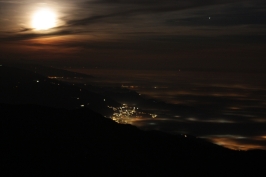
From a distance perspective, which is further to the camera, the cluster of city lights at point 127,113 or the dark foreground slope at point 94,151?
the cluster of city lights at point 127,113

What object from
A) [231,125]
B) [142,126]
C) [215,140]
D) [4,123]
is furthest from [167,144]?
[231,125]

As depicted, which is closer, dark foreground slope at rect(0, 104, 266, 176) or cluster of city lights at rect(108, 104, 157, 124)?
dark foreground slope at rect(0, 104, 266, 176)

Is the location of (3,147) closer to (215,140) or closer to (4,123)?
(4,123)

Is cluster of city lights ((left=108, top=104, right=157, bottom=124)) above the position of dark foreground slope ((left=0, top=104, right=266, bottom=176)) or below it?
below

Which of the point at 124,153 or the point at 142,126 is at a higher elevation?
the point at 124,153

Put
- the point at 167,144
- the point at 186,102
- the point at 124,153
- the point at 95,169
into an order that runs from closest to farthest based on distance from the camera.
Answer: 1. the point at 95,169
2. the point at 124,153
3. the point at 167,144
4. the point at 186,102

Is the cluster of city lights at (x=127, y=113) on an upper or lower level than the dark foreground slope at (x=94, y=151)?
lower

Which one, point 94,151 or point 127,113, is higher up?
point 94,151

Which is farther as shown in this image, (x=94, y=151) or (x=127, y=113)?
(x=127, y=113)
